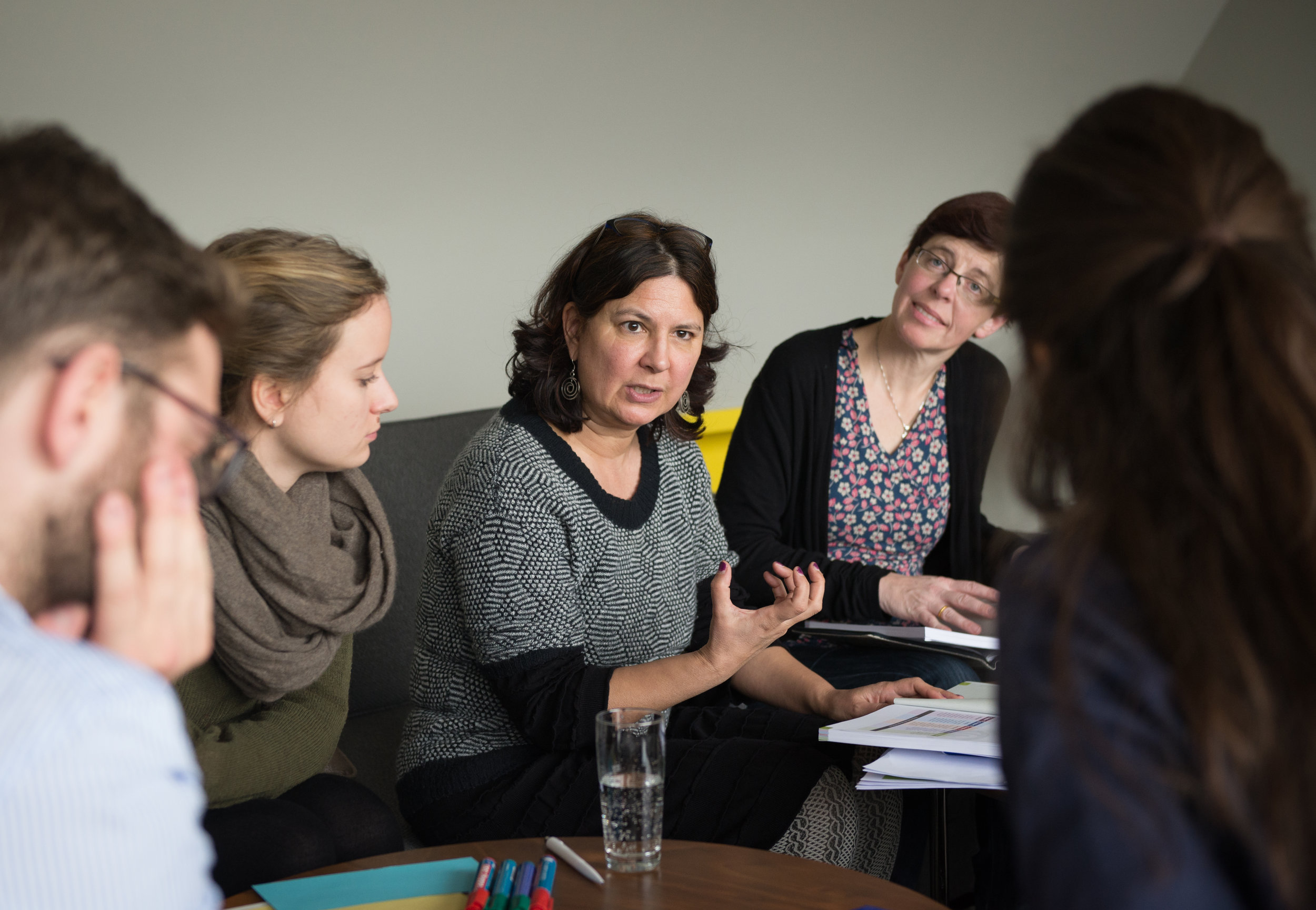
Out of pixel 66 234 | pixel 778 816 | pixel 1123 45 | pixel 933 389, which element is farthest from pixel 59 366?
pixel 1123 45

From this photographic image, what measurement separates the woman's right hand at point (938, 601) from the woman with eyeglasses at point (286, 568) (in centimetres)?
96

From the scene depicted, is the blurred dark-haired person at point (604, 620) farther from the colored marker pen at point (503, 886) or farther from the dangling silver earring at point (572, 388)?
the colored marker pen at point (503, 886)

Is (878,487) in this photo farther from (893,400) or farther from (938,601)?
(938,601)

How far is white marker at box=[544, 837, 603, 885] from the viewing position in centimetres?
109

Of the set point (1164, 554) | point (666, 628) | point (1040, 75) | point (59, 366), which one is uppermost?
point (1040, 75)

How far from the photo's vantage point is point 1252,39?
159 inches

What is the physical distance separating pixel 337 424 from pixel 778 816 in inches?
30.9

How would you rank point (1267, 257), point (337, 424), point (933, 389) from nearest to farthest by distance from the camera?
point (1267, 257) → point (337, 424) → point (933, 389)

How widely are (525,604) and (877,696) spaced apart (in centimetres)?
53

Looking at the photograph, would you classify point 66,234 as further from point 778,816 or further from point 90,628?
point 778,816

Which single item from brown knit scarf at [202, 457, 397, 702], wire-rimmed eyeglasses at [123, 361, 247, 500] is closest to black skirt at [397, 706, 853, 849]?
brown knit scarf at [202, 457, 397, 702]

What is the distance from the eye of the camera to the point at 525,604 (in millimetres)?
1522

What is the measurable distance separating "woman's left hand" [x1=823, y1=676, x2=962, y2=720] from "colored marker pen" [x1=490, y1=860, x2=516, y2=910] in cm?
68

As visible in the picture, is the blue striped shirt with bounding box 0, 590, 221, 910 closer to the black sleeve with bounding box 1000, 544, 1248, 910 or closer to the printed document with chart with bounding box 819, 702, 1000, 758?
the black sleeve with bounding box 1000, 544, 1248, 910
